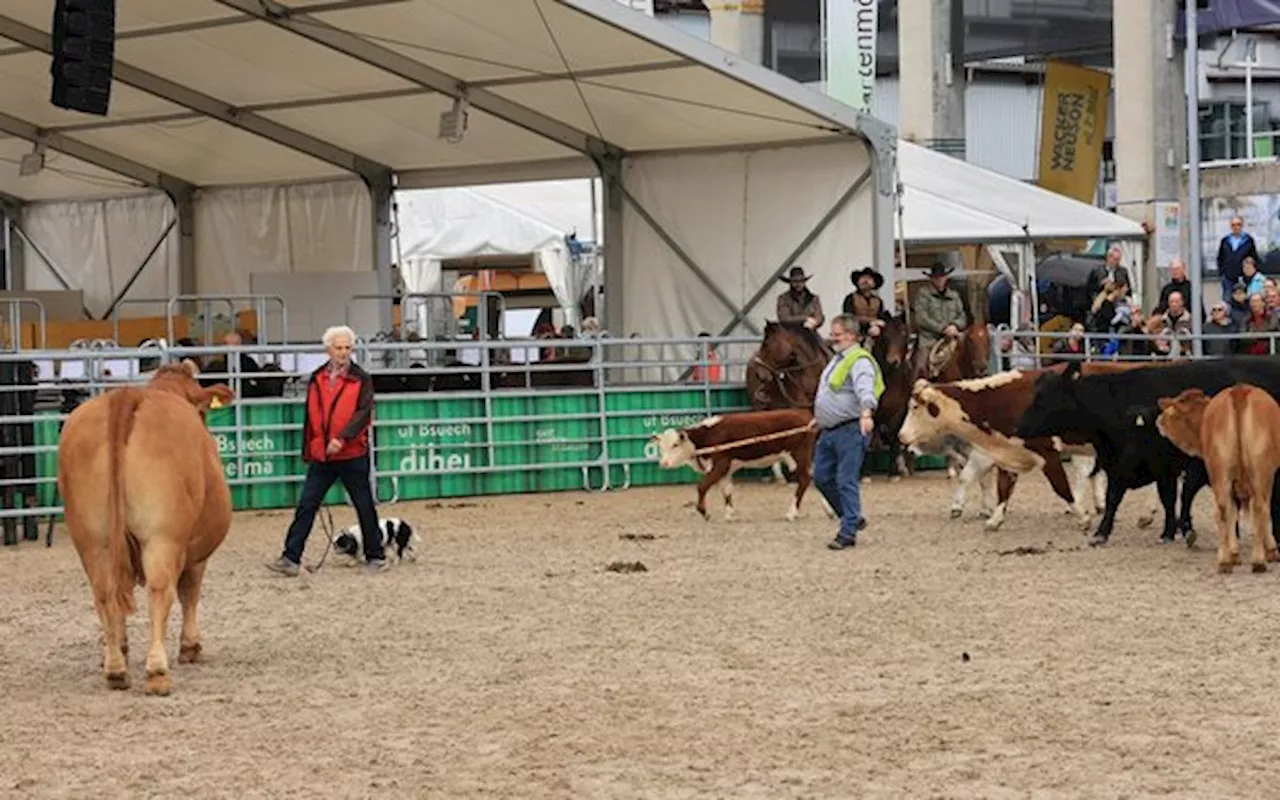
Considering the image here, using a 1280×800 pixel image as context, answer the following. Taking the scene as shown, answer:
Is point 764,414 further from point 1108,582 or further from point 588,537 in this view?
point 1108,582

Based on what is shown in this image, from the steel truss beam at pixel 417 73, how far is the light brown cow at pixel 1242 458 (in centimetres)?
1102

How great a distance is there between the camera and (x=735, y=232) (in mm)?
25188

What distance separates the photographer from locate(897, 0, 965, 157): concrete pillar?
3853 cm

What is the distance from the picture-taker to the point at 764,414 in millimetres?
18109

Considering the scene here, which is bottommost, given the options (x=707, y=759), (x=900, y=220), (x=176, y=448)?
(x=707, y=759)

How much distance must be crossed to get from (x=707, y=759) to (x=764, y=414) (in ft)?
33.1

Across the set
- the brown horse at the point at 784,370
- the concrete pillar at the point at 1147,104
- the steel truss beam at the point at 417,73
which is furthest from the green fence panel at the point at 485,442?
the concrete pillar at the point at 1147,104

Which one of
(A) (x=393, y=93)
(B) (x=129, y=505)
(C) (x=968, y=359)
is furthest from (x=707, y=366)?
(B) (x=129, y=505)

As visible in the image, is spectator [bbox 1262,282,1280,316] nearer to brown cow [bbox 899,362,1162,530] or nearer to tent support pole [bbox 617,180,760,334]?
tent support pole [bbox 617,180,760,334]

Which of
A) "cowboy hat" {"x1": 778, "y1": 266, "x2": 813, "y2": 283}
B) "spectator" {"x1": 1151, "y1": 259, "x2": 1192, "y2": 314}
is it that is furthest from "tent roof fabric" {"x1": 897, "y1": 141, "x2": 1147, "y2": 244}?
"cowboy hat" {"x1": 778, "y1": 266, "x2": 813, "y2": 283}

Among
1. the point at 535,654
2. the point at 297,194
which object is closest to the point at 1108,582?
the point at 535,654

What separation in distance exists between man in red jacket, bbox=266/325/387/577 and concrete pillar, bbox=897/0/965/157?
25271mm

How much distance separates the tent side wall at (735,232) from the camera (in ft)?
78.7

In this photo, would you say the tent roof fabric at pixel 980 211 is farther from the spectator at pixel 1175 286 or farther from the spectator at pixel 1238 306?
the spectator at pixel 1238 306
